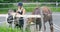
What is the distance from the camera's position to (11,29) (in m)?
5.30

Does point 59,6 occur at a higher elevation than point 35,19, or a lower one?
lower

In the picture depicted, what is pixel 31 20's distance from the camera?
219 inches

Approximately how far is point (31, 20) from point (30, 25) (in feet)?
0.40

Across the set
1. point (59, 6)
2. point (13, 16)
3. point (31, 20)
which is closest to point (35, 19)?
point (31, 20)

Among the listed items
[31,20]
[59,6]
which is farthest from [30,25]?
[59,6]

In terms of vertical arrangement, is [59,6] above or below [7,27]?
below

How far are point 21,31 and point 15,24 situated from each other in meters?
0.28

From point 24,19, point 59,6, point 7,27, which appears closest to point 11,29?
point 7,27

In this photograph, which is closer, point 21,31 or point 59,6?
point 21,31

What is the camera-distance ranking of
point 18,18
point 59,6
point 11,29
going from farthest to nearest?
point 59,6, point 18,18, point 11,29

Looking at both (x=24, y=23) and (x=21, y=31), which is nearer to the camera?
(x=21, y=31)

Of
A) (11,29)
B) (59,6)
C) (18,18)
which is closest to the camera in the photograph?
(11,29)

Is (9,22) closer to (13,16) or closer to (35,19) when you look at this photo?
(13,16)

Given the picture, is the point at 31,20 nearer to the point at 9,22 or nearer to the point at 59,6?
the point at 9,22
